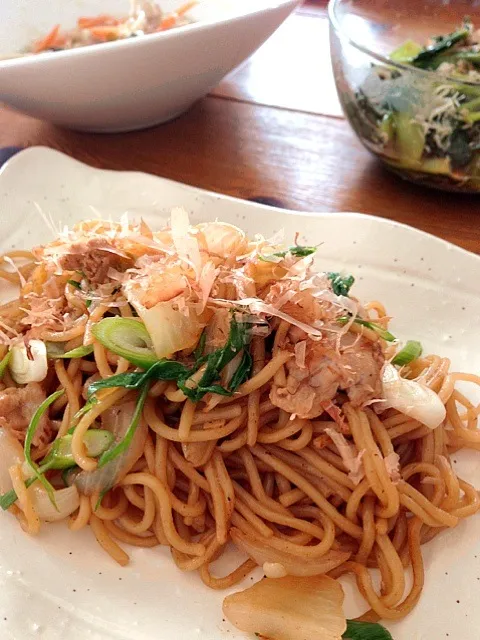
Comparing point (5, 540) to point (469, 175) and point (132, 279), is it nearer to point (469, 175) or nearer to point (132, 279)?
point (132, 279)

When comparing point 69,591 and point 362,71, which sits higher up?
point 362,71

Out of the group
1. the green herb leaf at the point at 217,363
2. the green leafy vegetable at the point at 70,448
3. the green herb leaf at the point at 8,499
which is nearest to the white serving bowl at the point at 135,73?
the green herb leaf at the point at 217,363

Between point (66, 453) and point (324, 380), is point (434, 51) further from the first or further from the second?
point (66, 453)

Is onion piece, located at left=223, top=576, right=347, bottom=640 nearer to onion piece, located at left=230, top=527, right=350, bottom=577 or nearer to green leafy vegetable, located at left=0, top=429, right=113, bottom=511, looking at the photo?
onion piece, located at left=230, top=527, right=350, bottom=577

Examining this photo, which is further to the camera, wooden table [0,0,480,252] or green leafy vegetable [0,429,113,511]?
wooden table [0,0,480,252]

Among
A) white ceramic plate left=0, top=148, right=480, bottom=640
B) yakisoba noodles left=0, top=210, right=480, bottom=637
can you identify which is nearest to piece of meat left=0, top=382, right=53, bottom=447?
yakisoba noodles left=0, top=210, right=480, bottom=637

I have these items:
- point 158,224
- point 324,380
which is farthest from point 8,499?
point 158,224

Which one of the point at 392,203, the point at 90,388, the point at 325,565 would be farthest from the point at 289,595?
the point at 392,203

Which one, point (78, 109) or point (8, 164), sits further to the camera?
point (78, 109)
